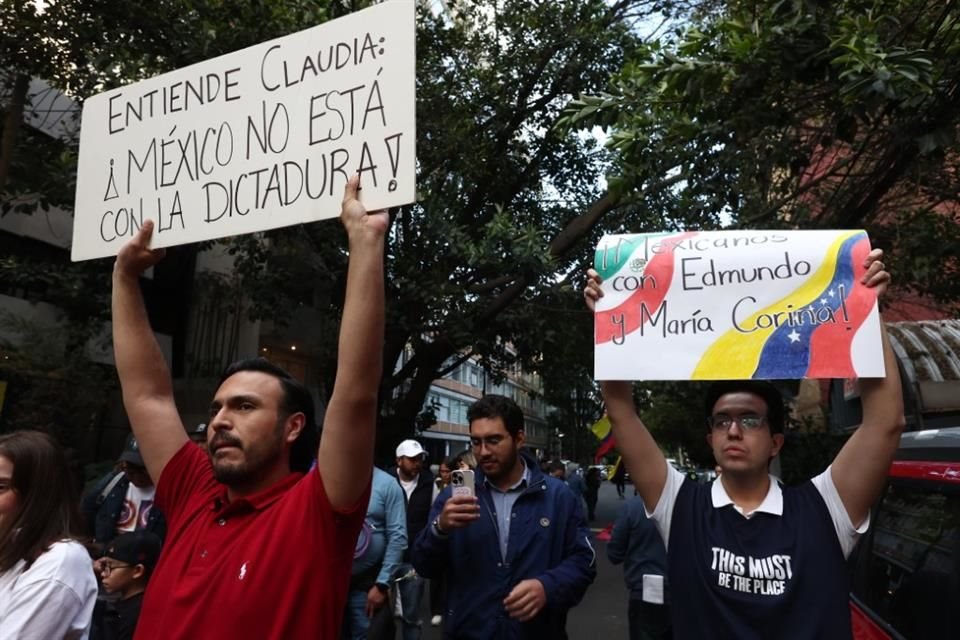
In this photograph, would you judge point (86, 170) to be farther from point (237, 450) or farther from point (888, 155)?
point (888, 155)

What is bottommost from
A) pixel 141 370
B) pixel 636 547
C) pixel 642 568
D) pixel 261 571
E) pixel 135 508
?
pixel 642 568

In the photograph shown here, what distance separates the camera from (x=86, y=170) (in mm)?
2703

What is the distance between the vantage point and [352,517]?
1.81 meters

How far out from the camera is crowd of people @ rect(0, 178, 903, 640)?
1771mm

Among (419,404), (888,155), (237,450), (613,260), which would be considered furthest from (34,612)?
(419,404)

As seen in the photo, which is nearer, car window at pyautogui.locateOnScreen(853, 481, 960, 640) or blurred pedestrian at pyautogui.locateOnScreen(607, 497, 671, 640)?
car window at pyautogui.locateOnScreen(853, 481, 960, 640)

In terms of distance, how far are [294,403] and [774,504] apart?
1.44m

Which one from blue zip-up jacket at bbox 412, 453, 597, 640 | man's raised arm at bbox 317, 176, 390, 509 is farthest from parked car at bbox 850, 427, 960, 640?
man's raised arm at bbox 317, 176, 390, 509

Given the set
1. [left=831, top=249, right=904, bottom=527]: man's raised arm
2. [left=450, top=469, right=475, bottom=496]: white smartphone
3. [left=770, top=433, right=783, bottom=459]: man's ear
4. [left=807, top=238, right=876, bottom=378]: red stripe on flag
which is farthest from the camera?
[left=450, top=469, right=475, bottom=496]: white smartphone

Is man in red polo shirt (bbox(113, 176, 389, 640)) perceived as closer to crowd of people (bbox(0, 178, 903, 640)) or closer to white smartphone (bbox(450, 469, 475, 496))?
crowd of people (bbox(0, 178, 903, 640))

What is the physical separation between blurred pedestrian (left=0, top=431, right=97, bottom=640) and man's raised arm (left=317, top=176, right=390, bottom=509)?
3.49ft

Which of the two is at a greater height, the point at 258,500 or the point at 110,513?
the point at 258,500

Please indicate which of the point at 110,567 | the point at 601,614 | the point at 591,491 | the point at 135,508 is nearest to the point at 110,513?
the point at 135,508

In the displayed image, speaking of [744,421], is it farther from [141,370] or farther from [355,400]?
[141,370]
